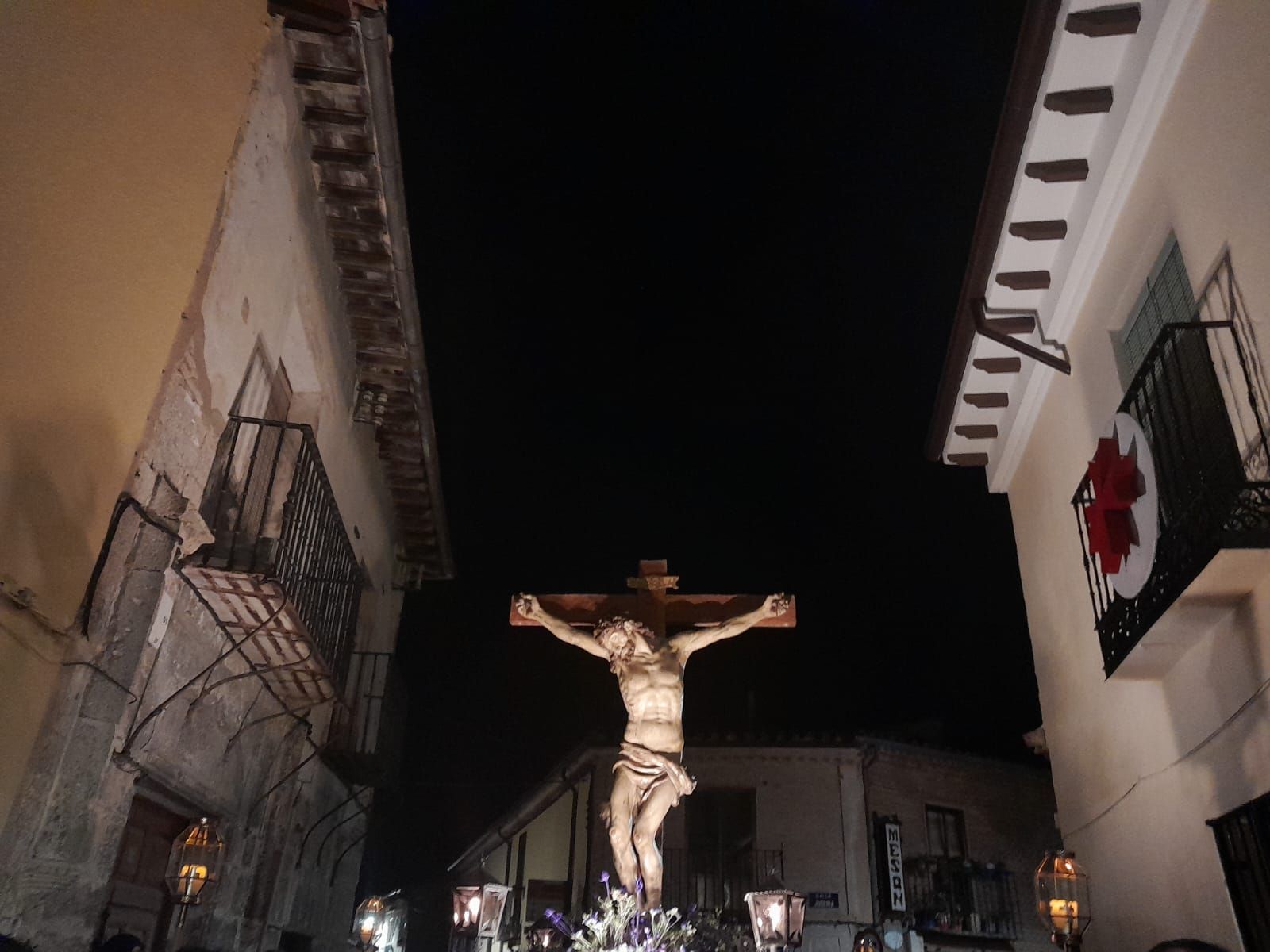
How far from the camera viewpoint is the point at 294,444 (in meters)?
9.20

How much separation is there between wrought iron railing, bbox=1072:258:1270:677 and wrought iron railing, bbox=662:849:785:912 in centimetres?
1194

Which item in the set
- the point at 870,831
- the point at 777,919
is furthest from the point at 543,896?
the point at 777,919

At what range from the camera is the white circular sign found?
554 cm

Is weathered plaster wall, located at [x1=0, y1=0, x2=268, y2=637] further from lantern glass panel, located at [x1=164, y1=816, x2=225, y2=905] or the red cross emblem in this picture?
the red cross emblem

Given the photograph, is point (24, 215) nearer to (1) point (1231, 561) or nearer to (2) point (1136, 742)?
(1) point (1231, 561)

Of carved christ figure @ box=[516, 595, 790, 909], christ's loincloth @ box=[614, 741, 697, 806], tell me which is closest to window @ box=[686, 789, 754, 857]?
carved christ figure @ box=[516, 595, 790, 909]

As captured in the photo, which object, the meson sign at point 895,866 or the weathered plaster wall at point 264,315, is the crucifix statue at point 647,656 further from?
the meson sign at point 895,866

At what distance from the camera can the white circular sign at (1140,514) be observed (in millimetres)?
5539

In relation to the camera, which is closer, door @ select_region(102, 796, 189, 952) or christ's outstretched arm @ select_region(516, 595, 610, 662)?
door @ select_region(102, 796, 189, 952)

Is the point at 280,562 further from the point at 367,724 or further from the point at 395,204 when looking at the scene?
the point at 367,724

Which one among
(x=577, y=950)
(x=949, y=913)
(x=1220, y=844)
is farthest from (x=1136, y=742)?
(x=949, y=913)

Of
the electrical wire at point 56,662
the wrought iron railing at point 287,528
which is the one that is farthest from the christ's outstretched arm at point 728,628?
the electrical wire at point 56,662

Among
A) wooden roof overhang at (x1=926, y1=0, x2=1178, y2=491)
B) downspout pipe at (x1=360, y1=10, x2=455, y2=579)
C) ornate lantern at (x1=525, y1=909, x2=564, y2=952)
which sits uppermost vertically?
downspout pipe at (x1=360, y1=10, x2=455, y2=579)

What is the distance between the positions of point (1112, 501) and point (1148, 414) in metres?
0.56
